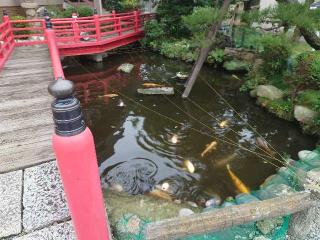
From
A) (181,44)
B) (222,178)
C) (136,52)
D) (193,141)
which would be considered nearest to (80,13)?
(136,52)

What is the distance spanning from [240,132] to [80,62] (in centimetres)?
950

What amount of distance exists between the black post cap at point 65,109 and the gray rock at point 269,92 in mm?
7966

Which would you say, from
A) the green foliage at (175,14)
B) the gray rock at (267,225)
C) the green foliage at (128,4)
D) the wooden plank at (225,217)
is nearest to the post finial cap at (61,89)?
the wooden plank at (225,217)

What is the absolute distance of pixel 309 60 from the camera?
7.10 m

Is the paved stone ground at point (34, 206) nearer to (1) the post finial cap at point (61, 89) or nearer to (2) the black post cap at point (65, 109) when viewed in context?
(2) the black post cap at point (65, 109)

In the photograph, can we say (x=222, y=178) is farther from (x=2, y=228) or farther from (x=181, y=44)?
(x=181, y=44)

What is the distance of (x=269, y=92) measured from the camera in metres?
8.70

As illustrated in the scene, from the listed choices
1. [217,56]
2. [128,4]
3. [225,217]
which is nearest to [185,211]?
[225,217]

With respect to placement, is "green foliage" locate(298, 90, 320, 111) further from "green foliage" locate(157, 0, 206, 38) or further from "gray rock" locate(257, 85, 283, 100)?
"green foliage" locate(157, 0, 206, 38)

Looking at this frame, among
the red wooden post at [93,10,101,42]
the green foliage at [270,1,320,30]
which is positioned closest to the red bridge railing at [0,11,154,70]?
the red wooden post at [93,10,101,42]

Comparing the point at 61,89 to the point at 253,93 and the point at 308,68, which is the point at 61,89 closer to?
the point at 308,68

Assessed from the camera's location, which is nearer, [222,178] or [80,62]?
[222,178]

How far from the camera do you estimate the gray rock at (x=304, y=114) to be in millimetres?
7117

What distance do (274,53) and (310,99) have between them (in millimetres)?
2132
